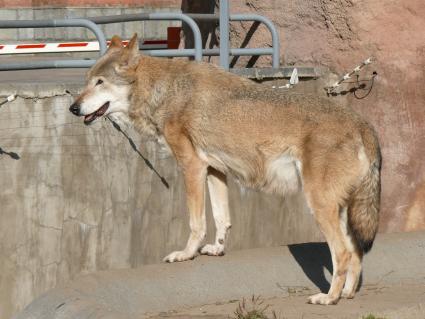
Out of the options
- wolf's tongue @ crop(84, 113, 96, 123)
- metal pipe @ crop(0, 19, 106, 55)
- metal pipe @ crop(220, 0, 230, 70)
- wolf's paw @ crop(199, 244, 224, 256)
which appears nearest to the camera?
wolf's tongue @ crop(84, 113, 96, 123)

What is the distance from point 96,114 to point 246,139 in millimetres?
1295

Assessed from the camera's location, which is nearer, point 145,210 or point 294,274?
point 294,274

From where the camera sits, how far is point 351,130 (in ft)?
29.3

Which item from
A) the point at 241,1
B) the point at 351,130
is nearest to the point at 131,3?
the point at 241,1

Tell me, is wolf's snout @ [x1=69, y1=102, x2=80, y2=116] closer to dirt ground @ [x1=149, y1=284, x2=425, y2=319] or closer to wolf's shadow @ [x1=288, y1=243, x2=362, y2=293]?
dirt ground @ [x1=149, y1=284, x2=425, y2=319]

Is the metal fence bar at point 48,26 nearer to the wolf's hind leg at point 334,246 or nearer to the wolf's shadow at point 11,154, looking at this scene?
the wolf's shadow at point 11,154

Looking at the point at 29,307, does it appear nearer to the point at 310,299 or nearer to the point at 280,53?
the point at 310,299

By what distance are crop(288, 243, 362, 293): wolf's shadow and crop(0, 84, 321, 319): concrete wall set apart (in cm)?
116

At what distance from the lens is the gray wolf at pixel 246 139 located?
8.85 m

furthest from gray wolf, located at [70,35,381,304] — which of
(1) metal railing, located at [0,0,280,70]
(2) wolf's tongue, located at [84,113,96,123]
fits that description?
(1) metal railing, located at [0,0,280,70]

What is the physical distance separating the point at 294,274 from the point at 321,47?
3.09 metres

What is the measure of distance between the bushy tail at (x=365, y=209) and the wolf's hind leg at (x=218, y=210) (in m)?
1.27

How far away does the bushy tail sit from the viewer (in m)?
8.91

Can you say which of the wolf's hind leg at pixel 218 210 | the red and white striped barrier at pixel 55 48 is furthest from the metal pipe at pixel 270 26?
the red and white striped barrier at pixel 55 48
